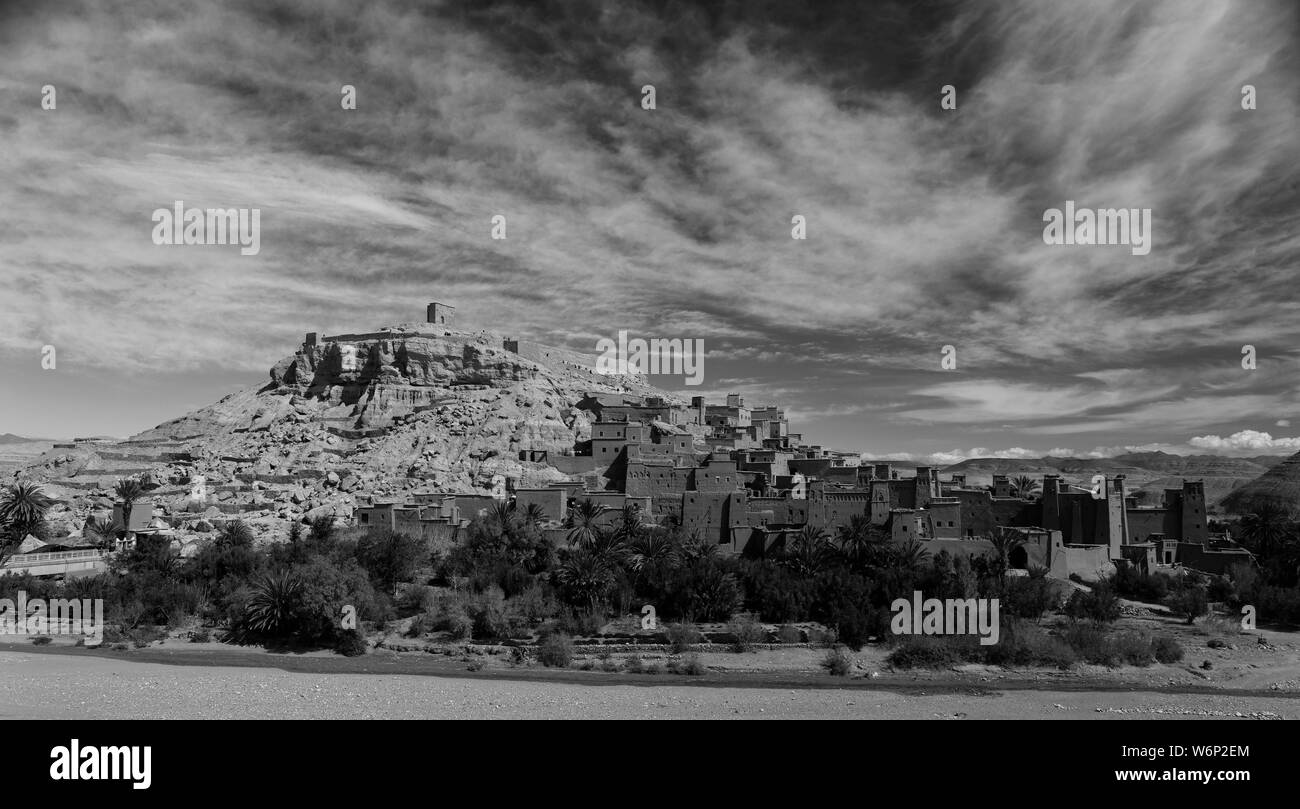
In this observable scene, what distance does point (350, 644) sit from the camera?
23.6 metres

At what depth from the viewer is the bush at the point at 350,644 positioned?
23562 millimetres

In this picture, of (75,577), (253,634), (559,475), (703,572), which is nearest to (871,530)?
(703,572)

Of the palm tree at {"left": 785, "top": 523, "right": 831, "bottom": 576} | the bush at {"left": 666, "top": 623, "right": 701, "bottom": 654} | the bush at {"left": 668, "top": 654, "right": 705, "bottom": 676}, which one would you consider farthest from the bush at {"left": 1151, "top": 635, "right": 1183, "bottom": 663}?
the bush at {"left": 666, "top": 623, "right": 701, "bottom": 654}

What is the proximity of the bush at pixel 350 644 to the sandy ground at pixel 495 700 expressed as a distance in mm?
2721

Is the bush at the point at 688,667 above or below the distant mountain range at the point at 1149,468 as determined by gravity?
below

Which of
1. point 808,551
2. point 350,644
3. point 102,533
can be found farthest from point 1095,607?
point 102,533

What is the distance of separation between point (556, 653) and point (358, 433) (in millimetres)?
28606

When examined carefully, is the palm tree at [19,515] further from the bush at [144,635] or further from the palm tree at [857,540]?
the palm tree at [857,540]

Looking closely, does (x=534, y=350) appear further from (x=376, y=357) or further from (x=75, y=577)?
(x=75, y=577)

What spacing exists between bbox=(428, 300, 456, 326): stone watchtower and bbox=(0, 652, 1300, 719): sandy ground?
37.8m

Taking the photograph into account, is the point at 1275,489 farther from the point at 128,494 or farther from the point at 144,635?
the point at 128,494

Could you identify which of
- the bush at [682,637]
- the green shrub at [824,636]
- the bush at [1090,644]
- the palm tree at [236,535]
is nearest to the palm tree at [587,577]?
the bush at [682,637]

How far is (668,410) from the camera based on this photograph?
43.6m

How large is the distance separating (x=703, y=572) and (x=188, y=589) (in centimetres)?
1795
